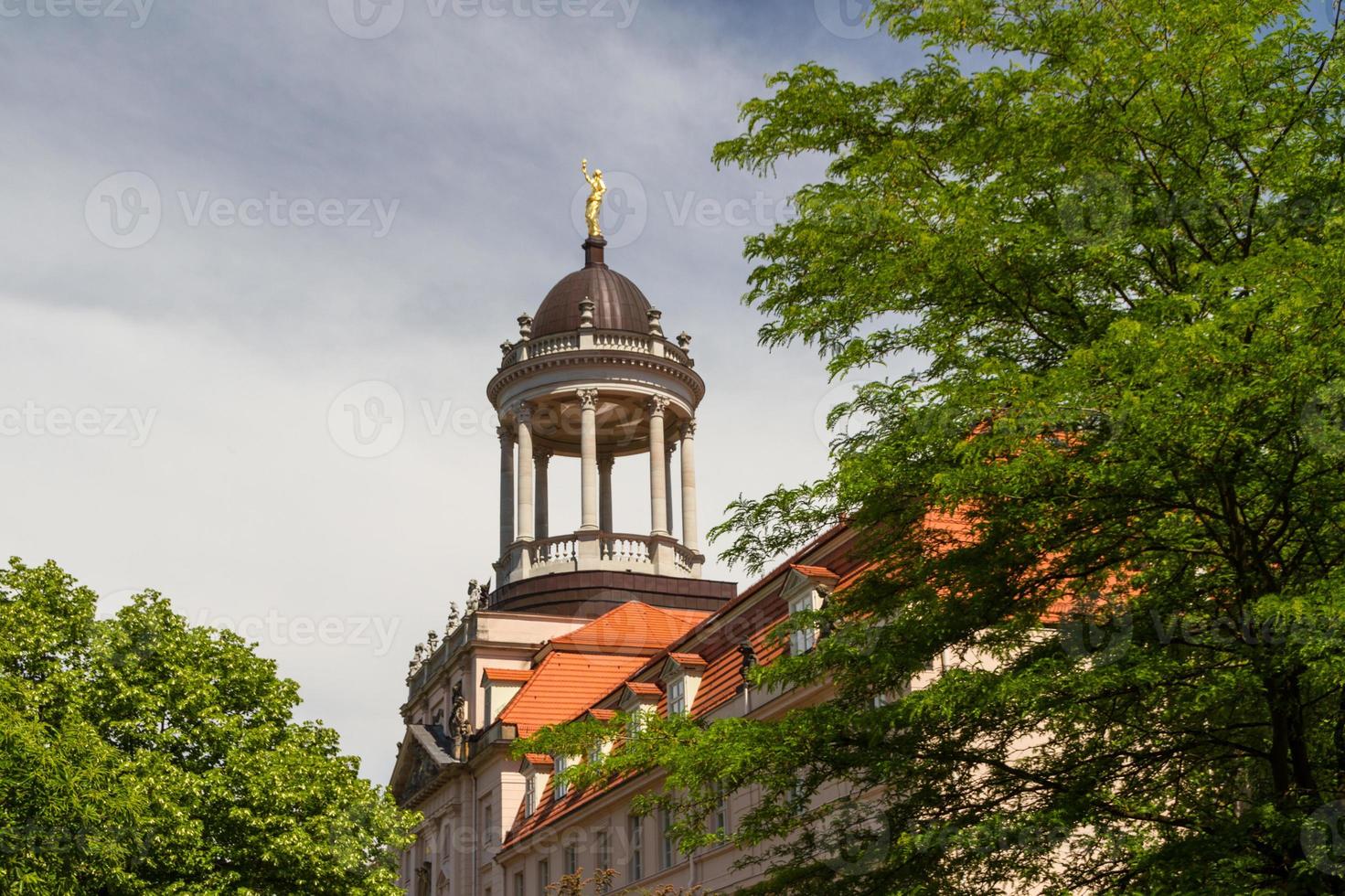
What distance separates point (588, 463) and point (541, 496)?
18.4 ft

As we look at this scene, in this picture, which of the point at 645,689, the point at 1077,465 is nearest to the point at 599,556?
the point at 645,689

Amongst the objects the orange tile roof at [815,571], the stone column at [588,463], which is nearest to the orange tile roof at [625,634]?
the stone column at [588,463]

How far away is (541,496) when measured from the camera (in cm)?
6219

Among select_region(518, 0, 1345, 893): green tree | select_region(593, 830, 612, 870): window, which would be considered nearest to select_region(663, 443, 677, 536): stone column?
select_region(593, 830, 612, 870): window

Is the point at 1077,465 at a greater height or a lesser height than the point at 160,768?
lesser

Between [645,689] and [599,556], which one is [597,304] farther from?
[645,689]

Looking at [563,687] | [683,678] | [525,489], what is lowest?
[683,678]

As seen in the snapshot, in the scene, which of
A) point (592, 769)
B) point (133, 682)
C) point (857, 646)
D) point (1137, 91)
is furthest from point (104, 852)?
point (1137, 91)

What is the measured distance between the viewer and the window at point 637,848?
38.5 metres

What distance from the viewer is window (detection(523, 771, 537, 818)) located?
47.9m

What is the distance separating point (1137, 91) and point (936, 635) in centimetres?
517

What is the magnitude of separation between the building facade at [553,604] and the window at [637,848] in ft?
9.93

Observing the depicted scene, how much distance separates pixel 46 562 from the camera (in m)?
33.2

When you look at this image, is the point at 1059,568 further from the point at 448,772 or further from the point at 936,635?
the point at 448,772
